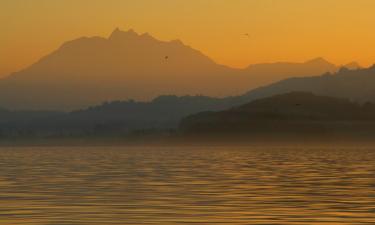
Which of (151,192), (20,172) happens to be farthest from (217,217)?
(20,172)

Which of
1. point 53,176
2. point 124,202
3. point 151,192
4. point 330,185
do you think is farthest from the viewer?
point 53,176

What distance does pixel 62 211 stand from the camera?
44188mm

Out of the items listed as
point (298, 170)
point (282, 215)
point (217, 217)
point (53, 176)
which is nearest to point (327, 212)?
point (282, 215)

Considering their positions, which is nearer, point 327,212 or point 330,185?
point 327,212

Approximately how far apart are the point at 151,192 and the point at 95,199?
18.3ft

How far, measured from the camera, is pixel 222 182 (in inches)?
2559

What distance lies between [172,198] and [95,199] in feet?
12.2

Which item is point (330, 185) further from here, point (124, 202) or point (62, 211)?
point (62, 211)

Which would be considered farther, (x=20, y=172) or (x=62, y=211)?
(x=20, y=172)

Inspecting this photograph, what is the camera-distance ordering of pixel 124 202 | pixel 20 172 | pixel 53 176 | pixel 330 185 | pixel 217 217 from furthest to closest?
pixel 20 172 → pixel 53 176 → pixel 330 185 → pixel 124 202 → pixel 217 217

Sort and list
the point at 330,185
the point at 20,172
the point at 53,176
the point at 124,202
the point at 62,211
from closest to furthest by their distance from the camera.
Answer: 1. the point at 62,211
2. the point at 124,202
3. the point at 330,185
4. the point at 53,176
5. the point at 20,172

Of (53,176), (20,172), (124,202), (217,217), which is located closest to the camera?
(217,217)

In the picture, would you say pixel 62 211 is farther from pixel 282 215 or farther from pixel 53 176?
pixel 53 176

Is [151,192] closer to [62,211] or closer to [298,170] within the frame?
[62,211]
